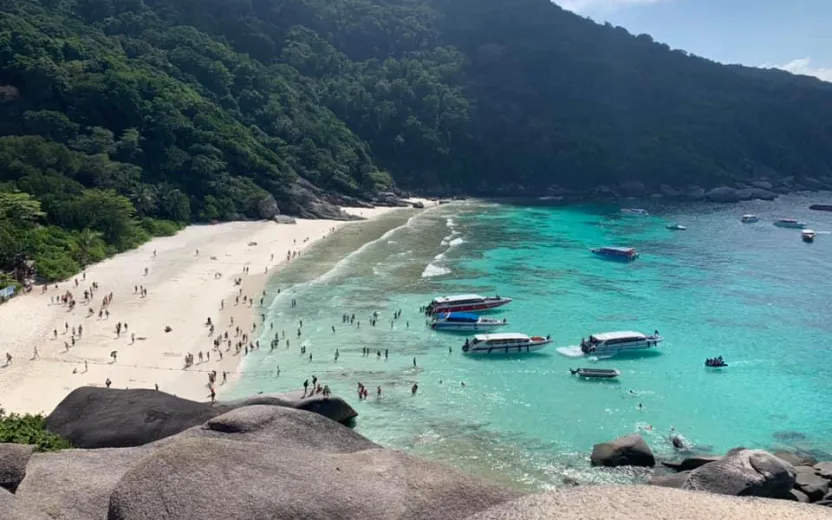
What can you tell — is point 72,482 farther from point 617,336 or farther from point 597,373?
point 617,336

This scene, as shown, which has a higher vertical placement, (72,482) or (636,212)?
(636,212)

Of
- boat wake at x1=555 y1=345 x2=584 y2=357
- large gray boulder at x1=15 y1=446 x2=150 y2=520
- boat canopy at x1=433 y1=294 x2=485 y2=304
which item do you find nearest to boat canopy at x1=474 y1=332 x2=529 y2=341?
boat wake at x1=555 y1=345 x2=584 y2=357

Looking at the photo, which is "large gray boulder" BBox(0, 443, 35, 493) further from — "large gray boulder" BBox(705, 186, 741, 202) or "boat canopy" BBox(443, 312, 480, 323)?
"large gray boulder" BBox(705, 186, 741, 202)

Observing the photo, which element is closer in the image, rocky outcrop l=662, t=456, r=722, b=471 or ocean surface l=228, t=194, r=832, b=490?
rocky outcrop l=662, t=456, r=722, b=471

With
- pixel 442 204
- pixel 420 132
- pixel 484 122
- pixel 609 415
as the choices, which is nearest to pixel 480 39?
pixel 484 122

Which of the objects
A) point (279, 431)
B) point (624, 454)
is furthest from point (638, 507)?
point (624, 454)

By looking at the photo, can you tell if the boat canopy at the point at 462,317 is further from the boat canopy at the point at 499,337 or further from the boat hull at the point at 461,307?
the boat canopy at the point at 499,337

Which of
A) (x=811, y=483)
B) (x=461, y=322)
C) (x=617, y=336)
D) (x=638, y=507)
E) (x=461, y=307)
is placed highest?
(x=638, y=507)
